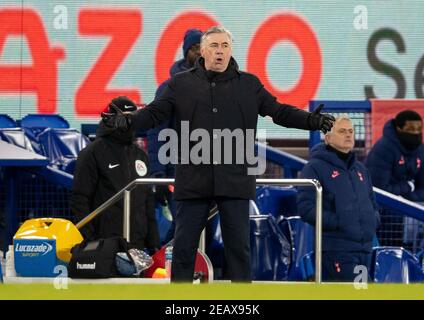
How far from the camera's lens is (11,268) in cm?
901

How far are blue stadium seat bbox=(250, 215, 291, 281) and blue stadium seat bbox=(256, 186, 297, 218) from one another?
0.86 metres

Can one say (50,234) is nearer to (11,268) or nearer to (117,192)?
(11,268)

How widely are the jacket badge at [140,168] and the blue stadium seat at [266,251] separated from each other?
783 mm

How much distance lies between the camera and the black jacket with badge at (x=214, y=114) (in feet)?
26.9

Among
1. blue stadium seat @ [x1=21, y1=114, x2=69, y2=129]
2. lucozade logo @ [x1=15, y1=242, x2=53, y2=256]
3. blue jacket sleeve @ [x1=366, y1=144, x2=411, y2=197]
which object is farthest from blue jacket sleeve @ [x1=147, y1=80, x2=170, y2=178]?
blue stadium seat @ [x1=21, y1=114, x2=69, y2=129]

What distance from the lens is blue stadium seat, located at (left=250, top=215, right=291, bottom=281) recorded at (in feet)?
34.1

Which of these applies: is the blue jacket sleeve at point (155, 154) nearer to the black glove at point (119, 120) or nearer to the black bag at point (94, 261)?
the black bag at point (94, 261)

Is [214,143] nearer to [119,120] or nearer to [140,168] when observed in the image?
[119,120]

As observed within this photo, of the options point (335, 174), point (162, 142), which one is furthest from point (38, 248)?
point (335, 174)

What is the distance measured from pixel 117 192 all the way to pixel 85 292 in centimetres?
502

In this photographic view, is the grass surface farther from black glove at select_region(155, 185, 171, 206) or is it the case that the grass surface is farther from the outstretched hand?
black glove at select_region(155, 185, 171, 206)

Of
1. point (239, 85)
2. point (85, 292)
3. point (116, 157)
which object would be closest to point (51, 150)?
point (116, 157)

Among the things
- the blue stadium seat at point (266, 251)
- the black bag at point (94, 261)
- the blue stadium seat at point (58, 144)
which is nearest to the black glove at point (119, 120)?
the black bag at point (94, 261)

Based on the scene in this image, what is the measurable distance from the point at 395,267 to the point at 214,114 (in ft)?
7.92
